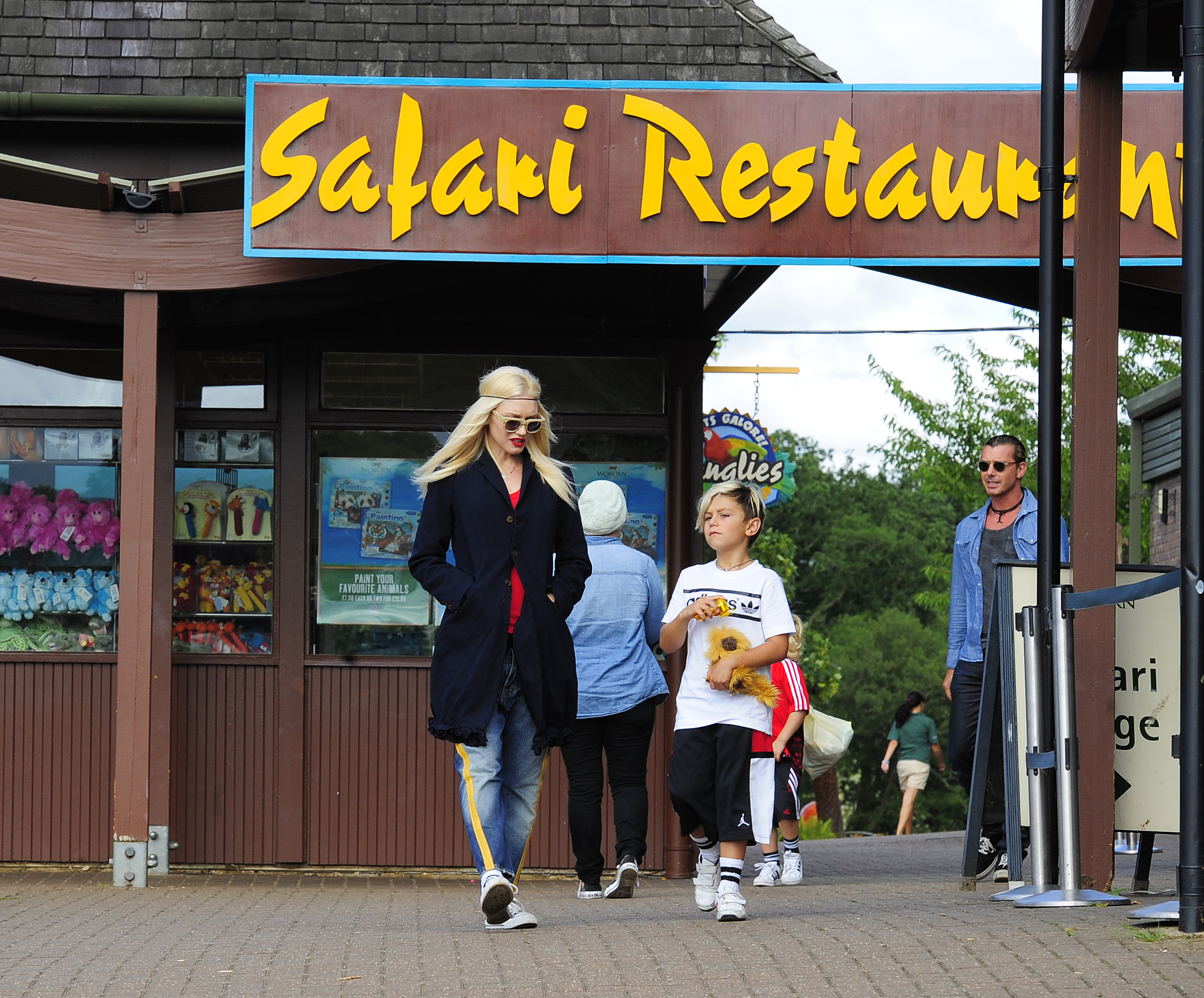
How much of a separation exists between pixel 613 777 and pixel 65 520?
3.53m

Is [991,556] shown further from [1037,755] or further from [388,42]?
[388,42]

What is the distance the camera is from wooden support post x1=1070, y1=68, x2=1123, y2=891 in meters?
5.99

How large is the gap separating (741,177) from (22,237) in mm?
3364

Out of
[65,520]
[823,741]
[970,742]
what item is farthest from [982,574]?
[65,520]

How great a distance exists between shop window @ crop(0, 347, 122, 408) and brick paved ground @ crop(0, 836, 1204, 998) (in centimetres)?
286

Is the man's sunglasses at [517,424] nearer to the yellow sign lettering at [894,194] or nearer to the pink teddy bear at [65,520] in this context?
the yellow sign lettering at [894,194]

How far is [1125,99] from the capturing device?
25.9ft

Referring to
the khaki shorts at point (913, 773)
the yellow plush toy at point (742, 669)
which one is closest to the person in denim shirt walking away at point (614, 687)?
the yellow plush toy at point (742, 669)

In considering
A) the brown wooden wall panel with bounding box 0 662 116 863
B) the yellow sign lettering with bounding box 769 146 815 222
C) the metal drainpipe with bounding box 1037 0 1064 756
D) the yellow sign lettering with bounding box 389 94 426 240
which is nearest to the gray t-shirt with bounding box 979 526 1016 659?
the metal drainpipe with bounding box 1037 0 1064 756

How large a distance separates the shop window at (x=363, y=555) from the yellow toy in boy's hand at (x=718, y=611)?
132 inches

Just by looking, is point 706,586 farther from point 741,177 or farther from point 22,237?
point 22,237

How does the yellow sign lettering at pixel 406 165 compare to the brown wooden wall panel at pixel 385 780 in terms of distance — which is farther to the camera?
the brown wooden wall panel at pixel 385 780

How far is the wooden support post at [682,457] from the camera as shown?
8.86m

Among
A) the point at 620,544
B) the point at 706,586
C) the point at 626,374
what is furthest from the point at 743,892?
the point at 626,374
